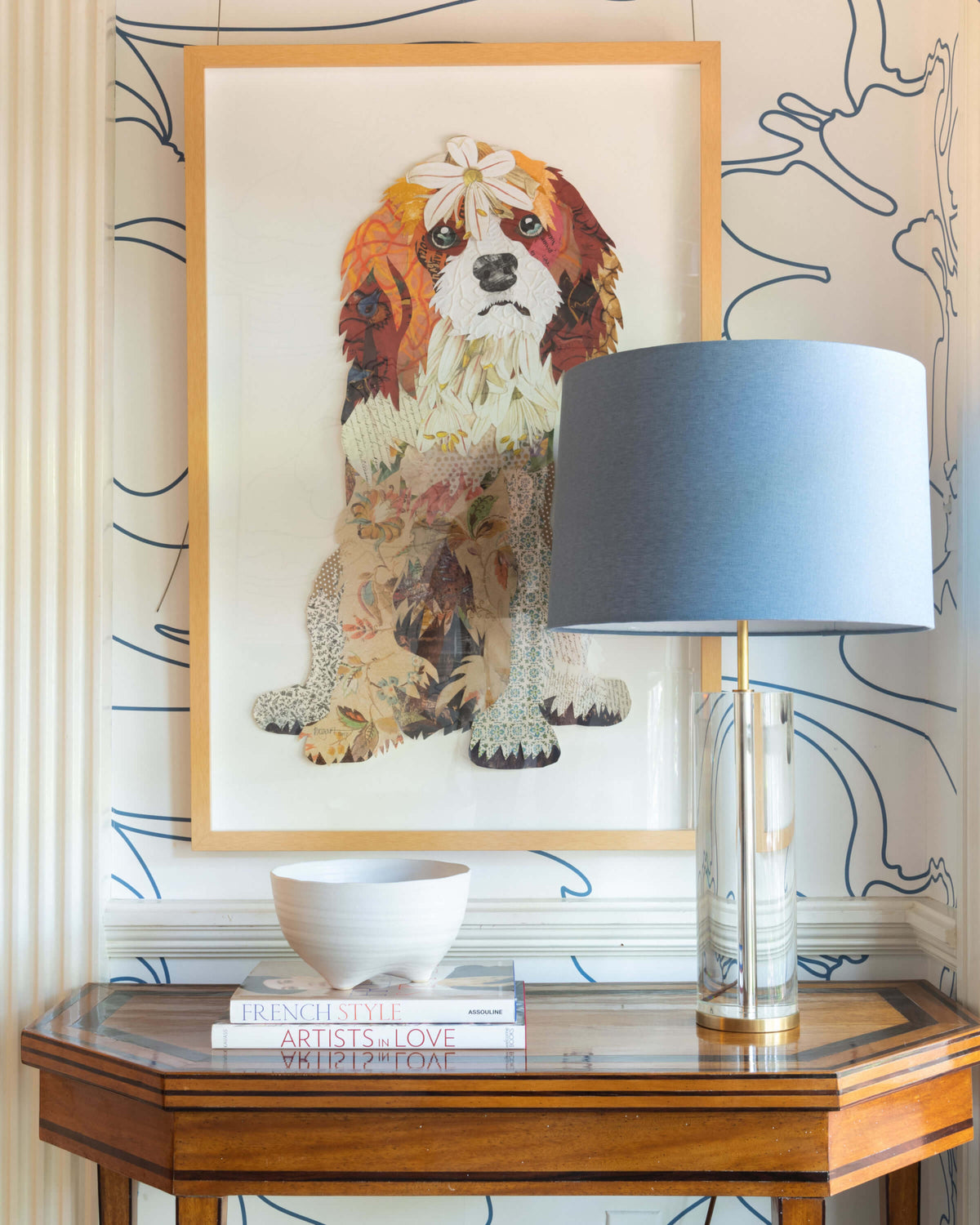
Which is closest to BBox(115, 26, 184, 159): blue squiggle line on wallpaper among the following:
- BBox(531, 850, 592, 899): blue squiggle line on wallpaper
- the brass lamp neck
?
the brass lamp neck

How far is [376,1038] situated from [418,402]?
30.8 inches

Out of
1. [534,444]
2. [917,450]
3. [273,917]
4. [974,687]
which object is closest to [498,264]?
[534,444]

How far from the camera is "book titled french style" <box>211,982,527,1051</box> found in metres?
0.99

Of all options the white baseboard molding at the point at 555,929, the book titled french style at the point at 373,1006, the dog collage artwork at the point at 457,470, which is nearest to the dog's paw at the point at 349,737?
the dog collage artwork at the point at 457,470

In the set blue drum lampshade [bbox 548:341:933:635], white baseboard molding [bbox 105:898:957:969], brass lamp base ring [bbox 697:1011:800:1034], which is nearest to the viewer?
blue drum lampshade [bbox 548:341:933:635]

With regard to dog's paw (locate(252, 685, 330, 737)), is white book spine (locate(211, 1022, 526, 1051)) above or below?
below

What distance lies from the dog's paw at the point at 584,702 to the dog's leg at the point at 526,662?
0.01 meters

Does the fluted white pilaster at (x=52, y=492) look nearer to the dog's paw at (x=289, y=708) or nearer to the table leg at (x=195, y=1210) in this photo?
the dog's paw at (x=289, y=708)

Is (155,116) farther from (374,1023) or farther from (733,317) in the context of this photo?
(374,1023)

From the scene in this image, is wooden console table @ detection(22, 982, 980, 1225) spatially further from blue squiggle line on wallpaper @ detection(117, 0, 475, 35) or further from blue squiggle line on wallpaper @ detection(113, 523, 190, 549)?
blue squiggle line on wallpaper @ detection(117, 0, 475, 35)

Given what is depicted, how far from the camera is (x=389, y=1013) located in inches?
39.4

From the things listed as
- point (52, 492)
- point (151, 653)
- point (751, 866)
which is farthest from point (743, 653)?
point (52, 492)

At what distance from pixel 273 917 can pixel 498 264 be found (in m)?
0.92

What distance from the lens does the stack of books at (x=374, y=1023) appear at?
3.26 ft
